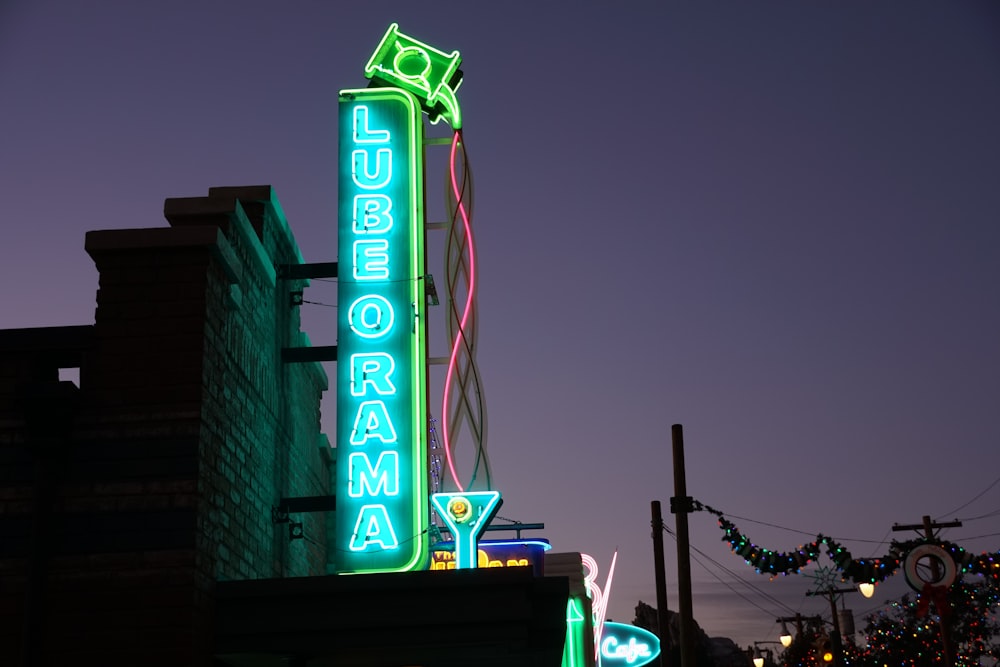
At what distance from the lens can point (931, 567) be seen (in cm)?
2225

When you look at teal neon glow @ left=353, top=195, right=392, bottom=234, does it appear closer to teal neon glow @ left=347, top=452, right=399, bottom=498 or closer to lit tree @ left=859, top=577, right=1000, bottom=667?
teal neon glow @ left=347, top=452, right=399, bottom=498

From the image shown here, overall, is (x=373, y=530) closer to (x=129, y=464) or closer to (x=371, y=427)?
(x=371, y=427)

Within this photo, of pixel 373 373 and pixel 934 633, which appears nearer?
pixel 373 373

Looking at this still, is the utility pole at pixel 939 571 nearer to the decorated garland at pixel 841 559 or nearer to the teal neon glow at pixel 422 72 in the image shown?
the decorated garland at pixel 841 559

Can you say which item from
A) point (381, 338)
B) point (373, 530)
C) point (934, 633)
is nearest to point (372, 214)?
point (381, 338)

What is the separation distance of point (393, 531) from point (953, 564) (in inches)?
467

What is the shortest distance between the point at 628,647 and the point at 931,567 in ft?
20.8

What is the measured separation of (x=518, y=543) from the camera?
20.5 m

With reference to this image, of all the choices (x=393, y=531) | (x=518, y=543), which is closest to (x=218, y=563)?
(x=393, y=531)

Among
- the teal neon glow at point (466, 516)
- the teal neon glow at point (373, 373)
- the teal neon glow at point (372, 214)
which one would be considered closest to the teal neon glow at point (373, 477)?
the teal neon glow at point (466, 516)

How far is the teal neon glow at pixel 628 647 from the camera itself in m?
24.5

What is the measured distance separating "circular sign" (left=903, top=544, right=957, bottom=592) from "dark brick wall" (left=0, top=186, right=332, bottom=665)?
1362 centimetres

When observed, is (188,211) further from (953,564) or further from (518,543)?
(953,564)

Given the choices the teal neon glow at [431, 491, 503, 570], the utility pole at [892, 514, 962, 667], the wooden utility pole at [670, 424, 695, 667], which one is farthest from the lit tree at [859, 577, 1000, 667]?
the teal neon glow at [431, 491, 503, 570]
